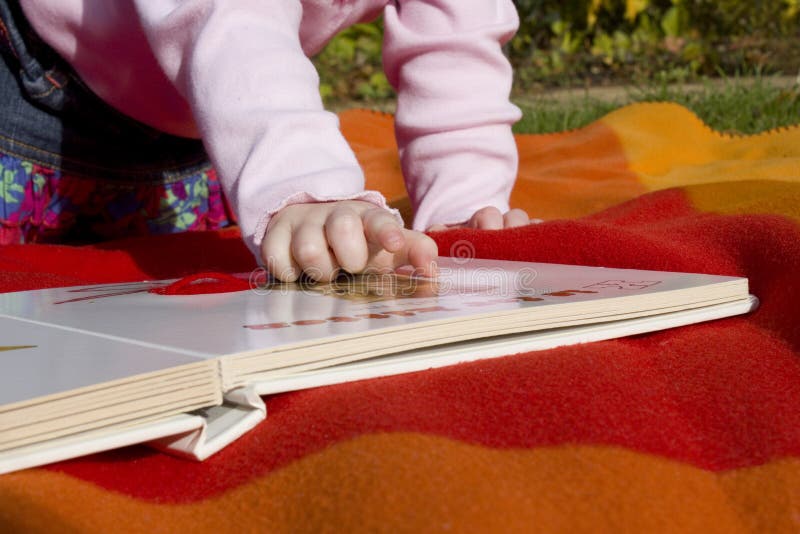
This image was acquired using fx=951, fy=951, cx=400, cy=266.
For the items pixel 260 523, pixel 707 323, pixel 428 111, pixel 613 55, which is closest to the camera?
pixel 260 523

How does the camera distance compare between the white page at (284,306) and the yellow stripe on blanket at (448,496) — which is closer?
Result: the yellow stripe on blanket at (448,496)

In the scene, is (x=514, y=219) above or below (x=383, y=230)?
below

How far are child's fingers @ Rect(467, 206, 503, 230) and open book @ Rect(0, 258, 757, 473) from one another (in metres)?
0.32

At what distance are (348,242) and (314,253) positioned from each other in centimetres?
3

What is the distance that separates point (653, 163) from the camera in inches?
62.0

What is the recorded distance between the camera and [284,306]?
61 cm

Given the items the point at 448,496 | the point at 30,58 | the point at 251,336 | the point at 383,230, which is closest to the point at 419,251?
the point at 383,230

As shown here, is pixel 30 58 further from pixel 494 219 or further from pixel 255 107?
pixel 494 219

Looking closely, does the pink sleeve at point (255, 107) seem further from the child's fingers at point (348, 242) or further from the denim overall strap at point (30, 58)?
the denim overall strap at point (30, 58)

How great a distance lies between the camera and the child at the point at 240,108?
0.80 meters

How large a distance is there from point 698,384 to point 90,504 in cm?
34

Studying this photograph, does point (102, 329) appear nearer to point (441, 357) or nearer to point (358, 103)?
point (441, 357)

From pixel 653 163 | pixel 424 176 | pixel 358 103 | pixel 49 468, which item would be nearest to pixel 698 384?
pixel 49 468

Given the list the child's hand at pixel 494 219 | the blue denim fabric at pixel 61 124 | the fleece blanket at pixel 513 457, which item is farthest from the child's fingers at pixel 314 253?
the blue denim fabric at pixel 61 124
